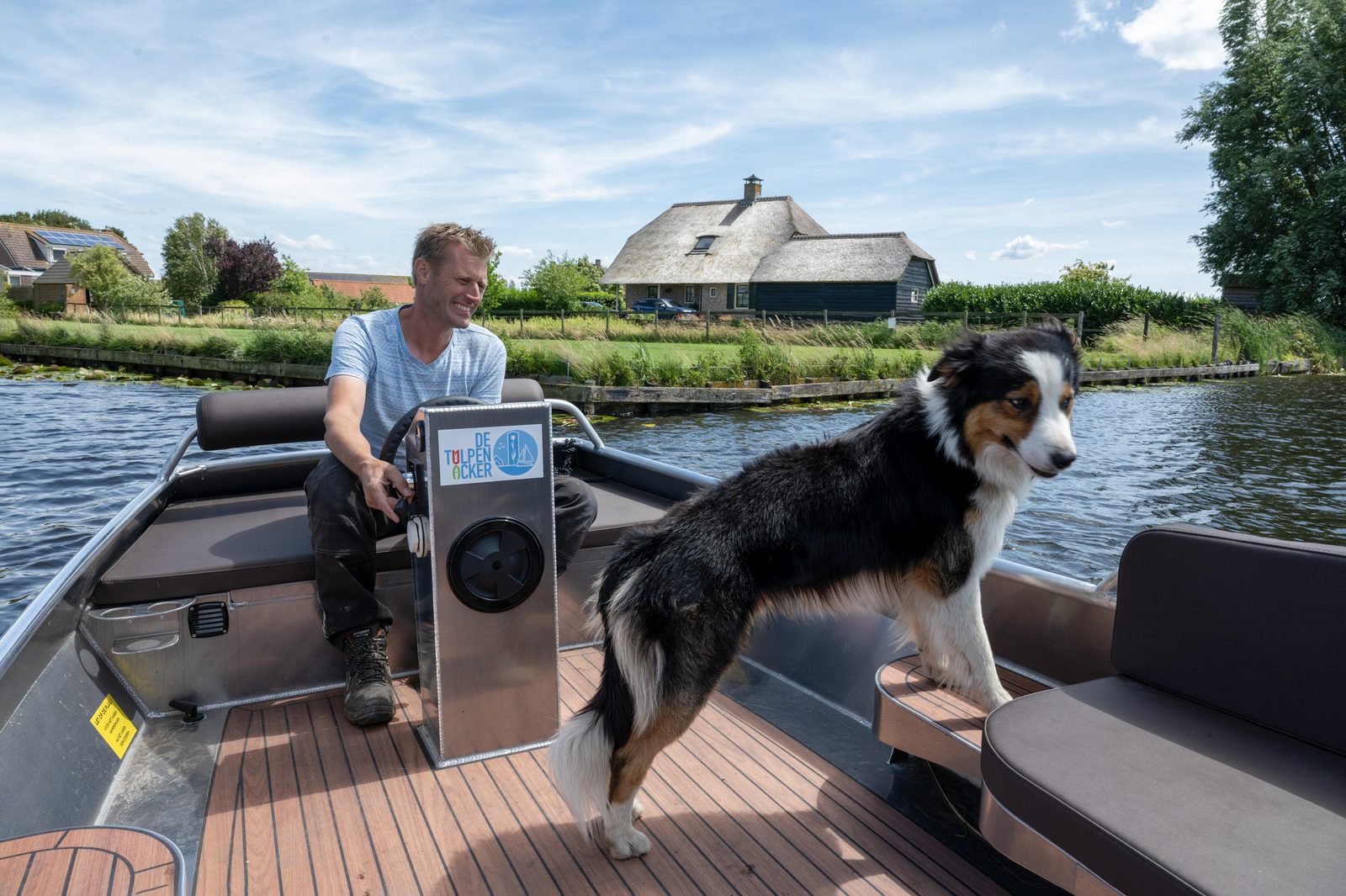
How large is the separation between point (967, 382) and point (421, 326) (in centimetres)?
208

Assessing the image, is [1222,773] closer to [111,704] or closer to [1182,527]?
[1182,527]

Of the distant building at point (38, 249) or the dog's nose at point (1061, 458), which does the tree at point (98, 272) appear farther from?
the dog's nose at point (1061, 458)

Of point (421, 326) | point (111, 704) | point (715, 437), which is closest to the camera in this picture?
point (111, 704)

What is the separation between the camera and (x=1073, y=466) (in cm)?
645

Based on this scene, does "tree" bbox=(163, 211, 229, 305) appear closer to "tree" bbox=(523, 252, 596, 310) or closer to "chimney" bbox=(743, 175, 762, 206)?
"tree" bbox=(523, 252, 596, 310)

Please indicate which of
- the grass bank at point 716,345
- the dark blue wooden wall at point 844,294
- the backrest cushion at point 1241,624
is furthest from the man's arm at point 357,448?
the dark blue wooden wall at point 844,294

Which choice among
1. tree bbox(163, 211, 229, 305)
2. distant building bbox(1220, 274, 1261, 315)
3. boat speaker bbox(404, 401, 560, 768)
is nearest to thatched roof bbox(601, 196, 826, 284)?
distant building bbox(1220, 274, 1261, 315)

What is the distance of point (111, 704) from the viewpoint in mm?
2816

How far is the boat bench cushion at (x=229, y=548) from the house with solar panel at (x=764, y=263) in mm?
37355

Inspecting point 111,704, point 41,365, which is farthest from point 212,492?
point 41,365

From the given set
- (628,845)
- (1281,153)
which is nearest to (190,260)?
(1281,153)

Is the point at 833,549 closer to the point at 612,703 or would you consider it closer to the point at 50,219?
the point at 612,703

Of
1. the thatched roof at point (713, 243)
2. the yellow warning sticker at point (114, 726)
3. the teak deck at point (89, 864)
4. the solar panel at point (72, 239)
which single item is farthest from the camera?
the solar panel at point (72, 239)

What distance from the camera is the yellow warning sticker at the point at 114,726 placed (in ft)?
8.77
